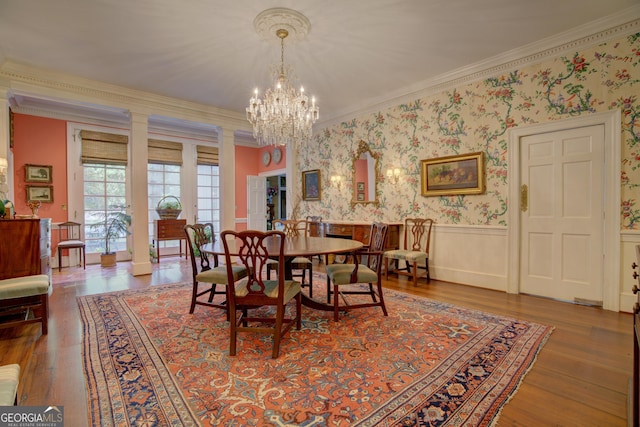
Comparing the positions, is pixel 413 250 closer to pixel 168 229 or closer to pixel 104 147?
pixel 168 229

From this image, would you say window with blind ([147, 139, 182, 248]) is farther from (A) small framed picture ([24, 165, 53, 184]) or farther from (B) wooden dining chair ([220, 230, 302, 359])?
(B) wooden dining chair ([220, 230, 302, 359])

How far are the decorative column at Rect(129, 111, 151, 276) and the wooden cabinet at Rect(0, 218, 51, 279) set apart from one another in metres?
1.80

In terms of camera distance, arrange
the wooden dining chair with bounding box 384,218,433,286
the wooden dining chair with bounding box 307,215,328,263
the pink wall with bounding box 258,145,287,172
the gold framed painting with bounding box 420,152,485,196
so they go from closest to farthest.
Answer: the gold framed painting with bounding box 420,152,485,196 → the wooden dining chair with bounding box 384,218,433,286 → the wooden dining chair with bounding box 307,215,328,263 → the pink wall with bounding box 258,145,287,172

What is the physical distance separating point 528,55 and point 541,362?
10.7ft

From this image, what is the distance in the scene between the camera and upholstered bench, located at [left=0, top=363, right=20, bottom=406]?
106 centimetres

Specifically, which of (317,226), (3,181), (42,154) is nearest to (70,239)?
(42,154)

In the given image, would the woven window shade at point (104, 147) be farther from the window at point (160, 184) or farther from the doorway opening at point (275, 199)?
the doorway opening at point (275, 199)

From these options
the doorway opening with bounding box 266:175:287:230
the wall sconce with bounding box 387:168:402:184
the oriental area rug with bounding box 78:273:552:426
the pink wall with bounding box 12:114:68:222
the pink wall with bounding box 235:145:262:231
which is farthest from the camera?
the doorway opening with bounding box 266:175:287:230

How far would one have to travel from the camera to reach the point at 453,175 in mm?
4168

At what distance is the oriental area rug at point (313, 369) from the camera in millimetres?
1521

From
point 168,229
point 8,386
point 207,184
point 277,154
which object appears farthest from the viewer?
point 277,154

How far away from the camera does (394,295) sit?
141 inches

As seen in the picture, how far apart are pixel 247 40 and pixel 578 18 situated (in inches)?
129

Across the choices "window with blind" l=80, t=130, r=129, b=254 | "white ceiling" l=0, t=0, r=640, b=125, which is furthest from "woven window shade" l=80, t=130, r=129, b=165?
"white ceiling" l=0, t=0, r=640, b=125
